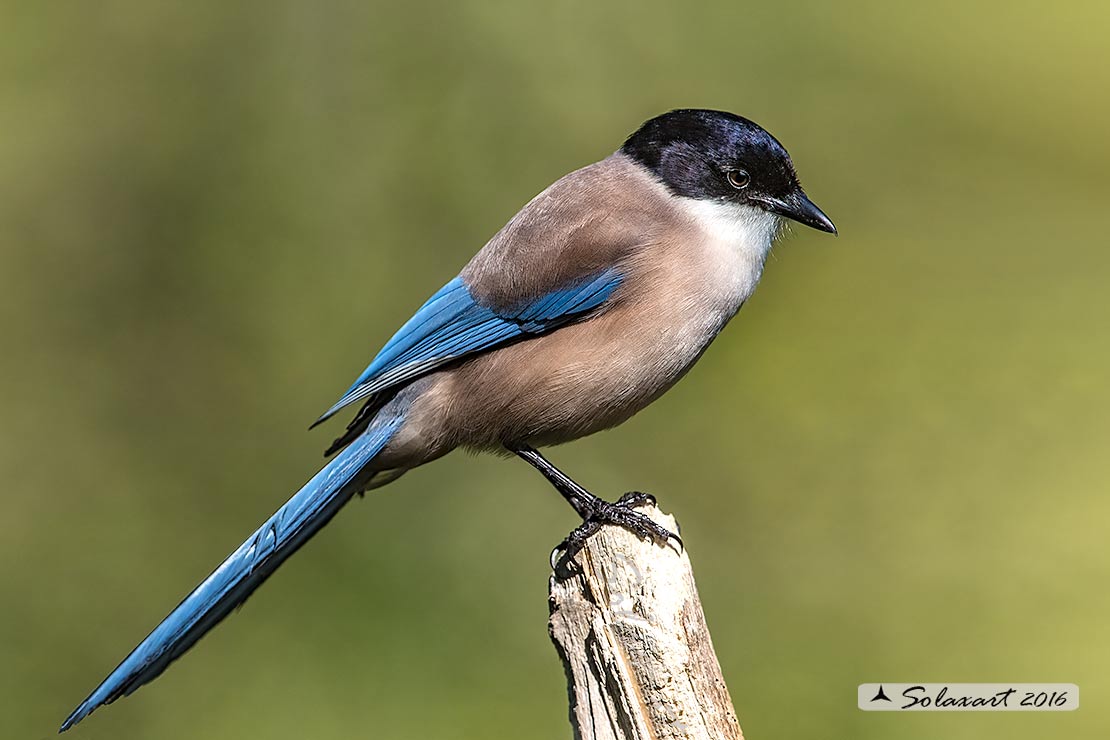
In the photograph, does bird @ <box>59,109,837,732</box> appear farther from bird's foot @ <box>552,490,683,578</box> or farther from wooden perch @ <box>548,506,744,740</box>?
wooden perch @ <box>548,506,744,740</box>

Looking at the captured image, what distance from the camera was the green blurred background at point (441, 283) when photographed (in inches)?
229

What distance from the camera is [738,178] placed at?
4.73 m

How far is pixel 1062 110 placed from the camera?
6746mm

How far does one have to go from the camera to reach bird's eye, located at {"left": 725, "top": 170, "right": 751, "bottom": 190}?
472 centimetres

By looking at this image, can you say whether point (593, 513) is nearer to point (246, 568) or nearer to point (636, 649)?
point (636, 649)

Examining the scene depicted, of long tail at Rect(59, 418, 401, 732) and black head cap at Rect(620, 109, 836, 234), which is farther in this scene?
black head cap at Rect(620, 109, 836, 234)

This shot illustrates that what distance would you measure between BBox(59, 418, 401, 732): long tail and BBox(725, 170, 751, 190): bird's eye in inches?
56.1

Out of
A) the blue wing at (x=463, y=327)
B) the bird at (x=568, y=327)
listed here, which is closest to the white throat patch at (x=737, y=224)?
the bird at (x=568, y=327)

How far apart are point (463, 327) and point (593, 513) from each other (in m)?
0.79

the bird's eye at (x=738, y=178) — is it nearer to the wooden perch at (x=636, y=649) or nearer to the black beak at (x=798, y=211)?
the black beak at (x=798, y=211)

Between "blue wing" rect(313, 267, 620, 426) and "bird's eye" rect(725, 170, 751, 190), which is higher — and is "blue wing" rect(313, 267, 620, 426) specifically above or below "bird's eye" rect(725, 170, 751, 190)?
below

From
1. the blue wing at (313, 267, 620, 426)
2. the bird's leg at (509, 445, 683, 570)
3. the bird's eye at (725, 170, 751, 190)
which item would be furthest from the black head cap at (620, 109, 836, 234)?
the bird's leg at (509, 445, 683, 570)

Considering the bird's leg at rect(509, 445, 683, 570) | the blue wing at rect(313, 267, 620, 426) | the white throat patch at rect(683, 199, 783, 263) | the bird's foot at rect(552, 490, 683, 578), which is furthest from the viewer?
the white throat patch at rect(683, 199, 783, 263)

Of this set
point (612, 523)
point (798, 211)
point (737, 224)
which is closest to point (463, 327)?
point (612, 523)
